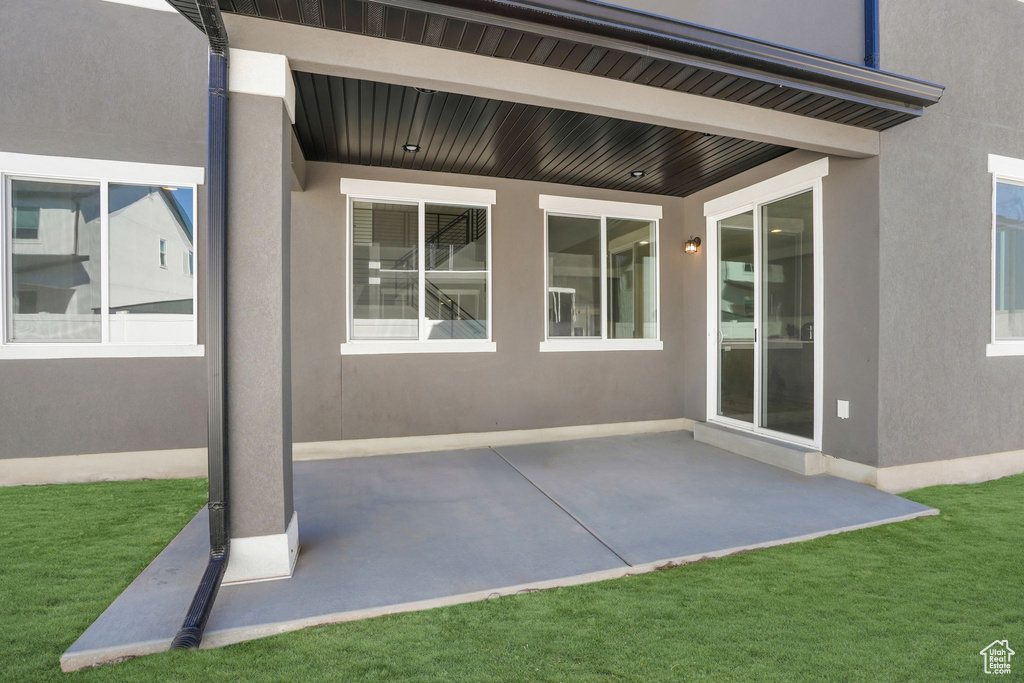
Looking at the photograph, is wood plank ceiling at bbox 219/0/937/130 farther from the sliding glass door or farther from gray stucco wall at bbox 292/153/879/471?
the sliding glass door

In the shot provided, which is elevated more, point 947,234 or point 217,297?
point 947,234

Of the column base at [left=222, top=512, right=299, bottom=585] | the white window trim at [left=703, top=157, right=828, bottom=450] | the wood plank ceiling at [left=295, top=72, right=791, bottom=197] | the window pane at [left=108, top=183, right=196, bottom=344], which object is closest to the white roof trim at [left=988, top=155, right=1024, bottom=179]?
the white window trim at [left=703, top=157, right=828, bottom=450]

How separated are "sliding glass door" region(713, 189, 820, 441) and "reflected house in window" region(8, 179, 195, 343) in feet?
18.9

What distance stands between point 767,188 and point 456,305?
140 inches

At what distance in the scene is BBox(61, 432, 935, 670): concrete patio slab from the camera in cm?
242

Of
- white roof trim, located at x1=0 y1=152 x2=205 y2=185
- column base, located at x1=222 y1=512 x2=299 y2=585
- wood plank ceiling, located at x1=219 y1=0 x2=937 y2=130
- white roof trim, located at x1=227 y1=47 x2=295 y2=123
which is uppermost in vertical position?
wood plank ceiling, located at x1=219 y1=0 x2=937 y2=130

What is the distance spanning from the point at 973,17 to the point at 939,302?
2758mm

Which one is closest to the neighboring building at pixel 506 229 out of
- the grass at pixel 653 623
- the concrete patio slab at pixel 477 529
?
the concrete patio slab at pixel 477 529

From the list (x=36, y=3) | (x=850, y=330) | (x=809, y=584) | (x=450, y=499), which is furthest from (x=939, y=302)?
(x=36, y=3)

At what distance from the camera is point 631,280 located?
6598mm

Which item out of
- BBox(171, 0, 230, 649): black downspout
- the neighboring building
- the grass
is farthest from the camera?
the neighboring building

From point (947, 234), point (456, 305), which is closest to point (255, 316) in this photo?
point (456, 305)

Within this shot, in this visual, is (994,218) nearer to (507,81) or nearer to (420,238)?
(507,81)

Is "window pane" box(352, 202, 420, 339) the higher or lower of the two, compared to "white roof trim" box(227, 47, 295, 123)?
lower
